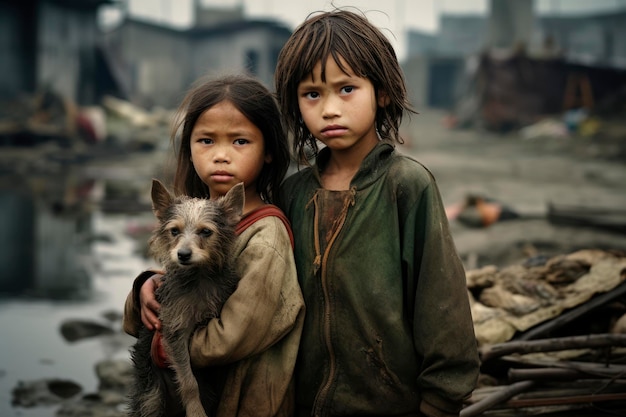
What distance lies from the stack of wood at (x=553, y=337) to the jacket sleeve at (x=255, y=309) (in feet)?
3.99

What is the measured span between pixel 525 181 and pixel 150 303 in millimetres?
12727

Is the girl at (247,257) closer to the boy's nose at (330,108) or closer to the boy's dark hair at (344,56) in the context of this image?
the boy's dark hair at (344,56)

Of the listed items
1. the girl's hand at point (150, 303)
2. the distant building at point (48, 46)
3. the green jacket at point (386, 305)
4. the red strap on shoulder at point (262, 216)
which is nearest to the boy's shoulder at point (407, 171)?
the green jacket at point (386, 305)

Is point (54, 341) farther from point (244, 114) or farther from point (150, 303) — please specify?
point (244, 114)

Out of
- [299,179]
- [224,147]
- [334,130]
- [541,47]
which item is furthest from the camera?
[541,47]

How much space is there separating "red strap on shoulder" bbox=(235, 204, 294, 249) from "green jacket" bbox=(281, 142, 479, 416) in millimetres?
123

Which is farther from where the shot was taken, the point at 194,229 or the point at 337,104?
the point at 337,104

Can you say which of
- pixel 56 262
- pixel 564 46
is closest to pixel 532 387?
pixel 56 262

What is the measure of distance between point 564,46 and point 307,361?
40827 millimetres

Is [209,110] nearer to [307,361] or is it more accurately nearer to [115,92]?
[307,361]

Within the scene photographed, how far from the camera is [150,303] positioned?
2.47m

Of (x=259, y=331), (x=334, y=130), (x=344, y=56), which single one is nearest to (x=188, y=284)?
(x=259, y=331)

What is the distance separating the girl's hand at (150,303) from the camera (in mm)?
2434

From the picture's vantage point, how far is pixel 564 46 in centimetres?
3869
